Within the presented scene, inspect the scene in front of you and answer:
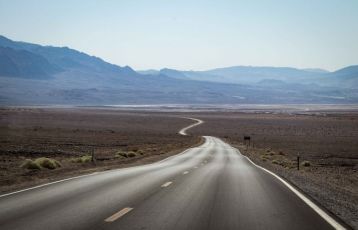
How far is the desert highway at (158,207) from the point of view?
32.5 feet

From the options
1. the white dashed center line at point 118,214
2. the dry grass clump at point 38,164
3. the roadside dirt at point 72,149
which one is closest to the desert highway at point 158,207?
the white dashed center line at point 118,214

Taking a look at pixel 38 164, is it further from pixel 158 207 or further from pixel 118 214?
pixel 118 214

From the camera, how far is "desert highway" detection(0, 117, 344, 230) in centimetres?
990

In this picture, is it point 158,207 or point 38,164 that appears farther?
point 38,164

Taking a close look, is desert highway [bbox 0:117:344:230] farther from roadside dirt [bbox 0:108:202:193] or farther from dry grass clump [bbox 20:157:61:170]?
dry grass clump [bbox 20:157:61:170]

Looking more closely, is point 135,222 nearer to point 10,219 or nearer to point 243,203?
point 10,219

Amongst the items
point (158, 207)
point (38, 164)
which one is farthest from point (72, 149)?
point (158, 207)

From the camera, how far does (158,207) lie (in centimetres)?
1188

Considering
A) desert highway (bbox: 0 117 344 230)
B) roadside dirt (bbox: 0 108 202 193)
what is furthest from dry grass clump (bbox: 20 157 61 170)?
desert highway (bbox: 0 117 344 230)

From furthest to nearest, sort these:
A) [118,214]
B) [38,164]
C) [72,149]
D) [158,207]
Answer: [72,149], [38,164], [158,207], [118,214]

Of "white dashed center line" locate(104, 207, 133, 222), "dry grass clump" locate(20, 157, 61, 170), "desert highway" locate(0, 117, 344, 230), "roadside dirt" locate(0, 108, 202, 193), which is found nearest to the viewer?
"desert highway" locate(0, 117, 344, 230)

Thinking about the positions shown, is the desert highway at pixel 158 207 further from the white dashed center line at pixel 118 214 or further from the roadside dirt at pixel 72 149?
the roadside dirt at pixel 72 149

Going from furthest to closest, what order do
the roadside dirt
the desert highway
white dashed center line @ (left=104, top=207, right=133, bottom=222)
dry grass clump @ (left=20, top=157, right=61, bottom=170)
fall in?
dry grass clump @ (left=20, top=157, right=61, bottom=170) → the roadside dirt → white dashed center line @ (left=104, top=207, right=133, bottom=222) → the desert highway

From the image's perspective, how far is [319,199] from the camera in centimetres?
1420
